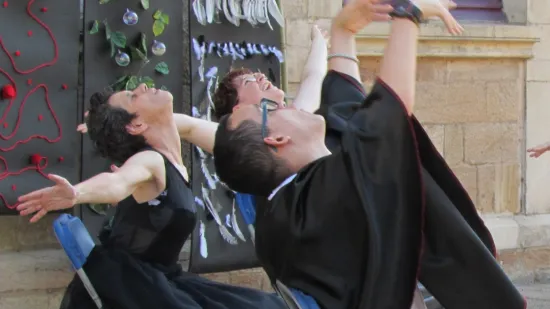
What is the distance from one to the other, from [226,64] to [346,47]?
3266 mm

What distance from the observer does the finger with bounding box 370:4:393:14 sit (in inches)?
90.1

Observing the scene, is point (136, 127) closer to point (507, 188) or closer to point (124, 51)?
point (124, 51)

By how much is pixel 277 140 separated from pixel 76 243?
1.54 m

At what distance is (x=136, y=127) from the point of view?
387 cm

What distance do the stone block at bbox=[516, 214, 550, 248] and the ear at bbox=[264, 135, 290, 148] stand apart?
17.3ft

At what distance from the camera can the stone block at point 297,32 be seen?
639 centimetres

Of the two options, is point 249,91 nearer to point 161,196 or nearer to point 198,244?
point 161,196

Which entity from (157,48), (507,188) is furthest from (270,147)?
(507,188)

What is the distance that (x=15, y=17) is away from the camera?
17.1 feet

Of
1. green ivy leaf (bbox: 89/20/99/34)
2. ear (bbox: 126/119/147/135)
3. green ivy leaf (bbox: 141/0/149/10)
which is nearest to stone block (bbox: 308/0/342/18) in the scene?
green ivy leaf (bbox: 141/0/149/10)

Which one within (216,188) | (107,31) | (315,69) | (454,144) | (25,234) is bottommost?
(25,234)

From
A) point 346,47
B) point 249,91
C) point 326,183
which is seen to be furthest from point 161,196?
point 326,183

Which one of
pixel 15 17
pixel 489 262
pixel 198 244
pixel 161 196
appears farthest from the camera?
pixel 198 244

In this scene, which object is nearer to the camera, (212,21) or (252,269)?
(212,21)
